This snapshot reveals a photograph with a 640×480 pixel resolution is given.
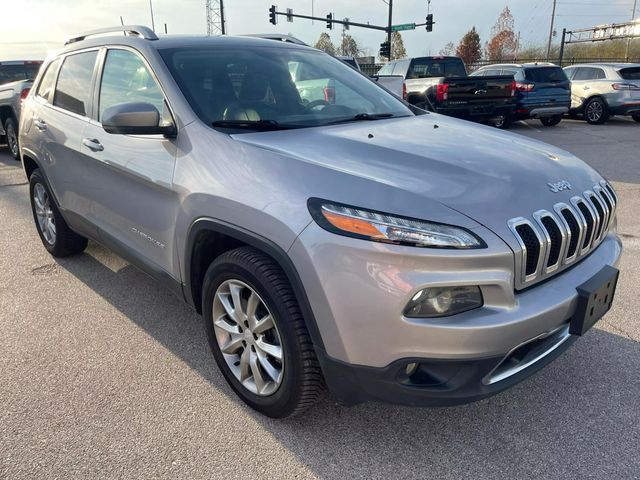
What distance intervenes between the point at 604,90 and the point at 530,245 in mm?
14371

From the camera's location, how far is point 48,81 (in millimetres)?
4309

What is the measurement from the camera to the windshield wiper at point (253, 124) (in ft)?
8.62

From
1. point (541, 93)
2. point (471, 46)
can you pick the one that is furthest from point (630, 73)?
point (471, 46)

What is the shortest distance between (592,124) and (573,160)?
1372 centimetres

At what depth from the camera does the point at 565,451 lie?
226 centimetres

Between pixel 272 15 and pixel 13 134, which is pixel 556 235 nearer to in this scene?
pixel 13 134

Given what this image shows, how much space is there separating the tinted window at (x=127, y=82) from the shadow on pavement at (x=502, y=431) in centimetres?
150

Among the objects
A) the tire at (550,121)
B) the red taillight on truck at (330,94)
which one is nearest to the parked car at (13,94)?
the red taillight on truck at (330,94)

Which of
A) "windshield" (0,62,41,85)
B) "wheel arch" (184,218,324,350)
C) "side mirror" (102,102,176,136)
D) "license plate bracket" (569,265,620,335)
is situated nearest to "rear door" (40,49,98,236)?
"side mirror" (102,102,176,136)

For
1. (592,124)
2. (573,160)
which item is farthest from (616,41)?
(573,160)

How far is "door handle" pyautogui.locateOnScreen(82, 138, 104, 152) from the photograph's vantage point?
10.7 ft

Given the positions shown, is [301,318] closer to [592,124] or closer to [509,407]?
[509,407]

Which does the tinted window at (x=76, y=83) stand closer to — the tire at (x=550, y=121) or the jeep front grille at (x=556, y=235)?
the jeep front grille at (x=556, y=235)

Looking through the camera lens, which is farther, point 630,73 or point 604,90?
point 604,90
